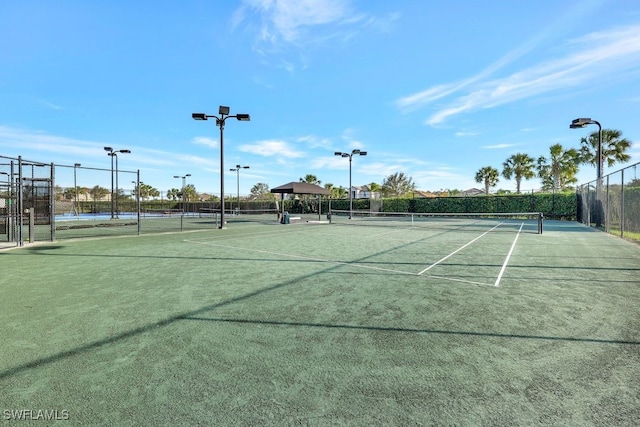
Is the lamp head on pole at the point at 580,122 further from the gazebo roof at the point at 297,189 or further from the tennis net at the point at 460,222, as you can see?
the gazebo roof at the point at 297,189

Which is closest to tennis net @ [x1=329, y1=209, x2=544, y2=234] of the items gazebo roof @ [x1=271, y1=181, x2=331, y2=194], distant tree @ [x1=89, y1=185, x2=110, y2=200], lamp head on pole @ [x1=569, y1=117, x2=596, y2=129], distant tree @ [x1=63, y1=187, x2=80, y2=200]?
gazebo roof @ [x1=271, y1=181, x2=331, y2=194]

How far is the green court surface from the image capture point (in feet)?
7.74

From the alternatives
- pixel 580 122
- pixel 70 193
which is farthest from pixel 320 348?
pixel 70 193

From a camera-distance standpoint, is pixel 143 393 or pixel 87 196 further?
pixel 87 196

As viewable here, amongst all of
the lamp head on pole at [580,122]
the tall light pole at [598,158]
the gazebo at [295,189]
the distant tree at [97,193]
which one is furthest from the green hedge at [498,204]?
the distant tree at [97,193]

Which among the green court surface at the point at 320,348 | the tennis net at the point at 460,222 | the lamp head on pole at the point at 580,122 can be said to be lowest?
the green court surface at the point at 320,348

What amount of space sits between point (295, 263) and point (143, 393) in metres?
5.56

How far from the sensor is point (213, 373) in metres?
2.84

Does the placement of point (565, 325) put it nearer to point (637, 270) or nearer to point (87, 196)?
point (637, 270)

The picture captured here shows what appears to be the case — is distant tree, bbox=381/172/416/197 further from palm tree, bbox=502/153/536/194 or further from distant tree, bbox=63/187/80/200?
distant tree, bbox=63/187/80/200

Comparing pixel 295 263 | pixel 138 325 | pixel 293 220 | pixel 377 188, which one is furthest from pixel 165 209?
pixel 377 188

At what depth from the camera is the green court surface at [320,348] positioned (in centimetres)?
236

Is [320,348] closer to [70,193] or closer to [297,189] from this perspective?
[297,189]

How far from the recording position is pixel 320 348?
10.9 feet
